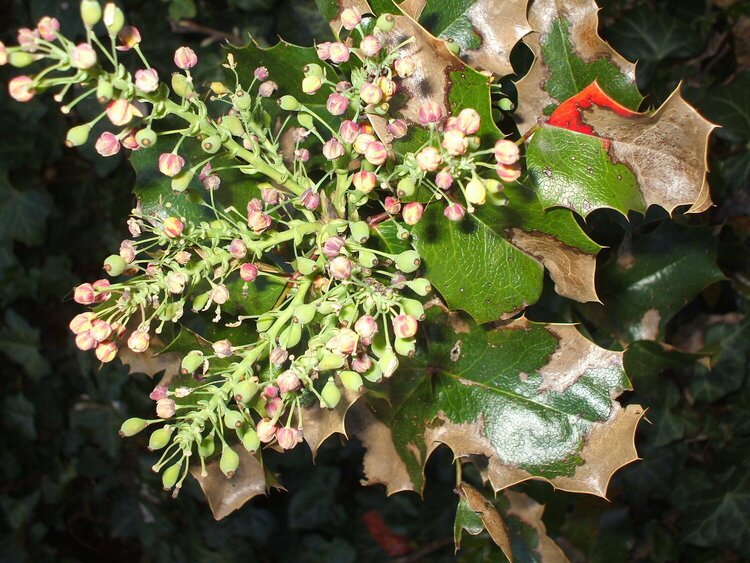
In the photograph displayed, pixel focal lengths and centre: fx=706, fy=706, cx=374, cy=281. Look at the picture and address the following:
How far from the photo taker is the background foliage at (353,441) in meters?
1.68

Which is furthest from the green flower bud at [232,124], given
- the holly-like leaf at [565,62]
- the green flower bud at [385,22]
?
the holly-like leaf at [565,62]

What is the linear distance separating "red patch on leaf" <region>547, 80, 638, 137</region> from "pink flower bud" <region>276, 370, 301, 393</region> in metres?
0.49

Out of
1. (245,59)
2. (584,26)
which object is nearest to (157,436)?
Answer: (245,59)

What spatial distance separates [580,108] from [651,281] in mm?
864

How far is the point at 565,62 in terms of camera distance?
1078mm

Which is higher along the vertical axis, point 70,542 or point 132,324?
point 132,324

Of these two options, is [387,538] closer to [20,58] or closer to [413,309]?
[413,309]

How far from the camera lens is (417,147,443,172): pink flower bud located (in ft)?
2.51

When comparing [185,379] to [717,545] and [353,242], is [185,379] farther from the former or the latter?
[717,545]

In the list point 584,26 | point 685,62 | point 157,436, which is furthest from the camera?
point 685,62

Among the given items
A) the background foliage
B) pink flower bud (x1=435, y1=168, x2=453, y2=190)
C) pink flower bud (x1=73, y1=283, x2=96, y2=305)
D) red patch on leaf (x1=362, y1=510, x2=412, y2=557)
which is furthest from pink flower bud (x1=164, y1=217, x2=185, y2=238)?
red patch on leaf (x1=362, y1=510, x2=412, y2=557)

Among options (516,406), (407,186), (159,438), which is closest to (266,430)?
→ (159,438)

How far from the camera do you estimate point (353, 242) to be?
88 centimetres

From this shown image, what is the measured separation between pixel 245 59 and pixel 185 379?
1.65 ft
